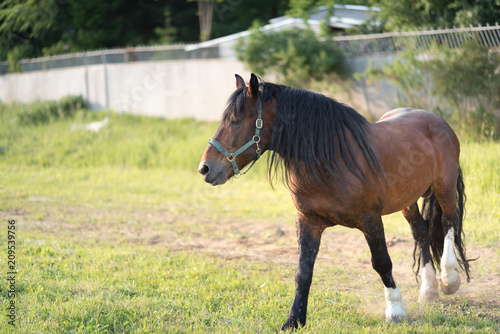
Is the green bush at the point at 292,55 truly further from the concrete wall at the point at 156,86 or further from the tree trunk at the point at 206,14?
the tree trunk at the point at 206,14

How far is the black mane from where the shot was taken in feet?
11.8

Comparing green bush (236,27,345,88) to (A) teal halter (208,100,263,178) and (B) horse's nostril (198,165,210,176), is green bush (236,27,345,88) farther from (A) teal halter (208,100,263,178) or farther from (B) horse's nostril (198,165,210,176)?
(B) horse's nostril (198,165,210,176)

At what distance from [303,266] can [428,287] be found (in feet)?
4.73

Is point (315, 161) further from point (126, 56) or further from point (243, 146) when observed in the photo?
point (126, 56)

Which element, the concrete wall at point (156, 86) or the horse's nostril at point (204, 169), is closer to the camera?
the horse's nostril at point (204, 169)

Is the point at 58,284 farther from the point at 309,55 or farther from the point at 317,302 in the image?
the point at 309,55

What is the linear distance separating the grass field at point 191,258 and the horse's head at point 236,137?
1.18 metres

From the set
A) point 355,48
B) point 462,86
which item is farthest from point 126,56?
point 462,86

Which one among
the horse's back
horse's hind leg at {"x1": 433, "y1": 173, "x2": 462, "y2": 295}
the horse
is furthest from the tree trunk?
the horse

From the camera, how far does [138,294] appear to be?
4.34 meters

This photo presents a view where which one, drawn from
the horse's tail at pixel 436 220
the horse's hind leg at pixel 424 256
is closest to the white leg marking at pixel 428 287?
the horse's hind leg at pixel 424 256

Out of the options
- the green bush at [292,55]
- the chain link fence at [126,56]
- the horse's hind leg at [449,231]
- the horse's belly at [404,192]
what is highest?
the chain link fence at [126,56]

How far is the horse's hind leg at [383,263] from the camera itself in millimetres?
3752

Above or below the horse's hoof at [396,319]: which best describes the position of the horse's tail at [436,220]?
above
